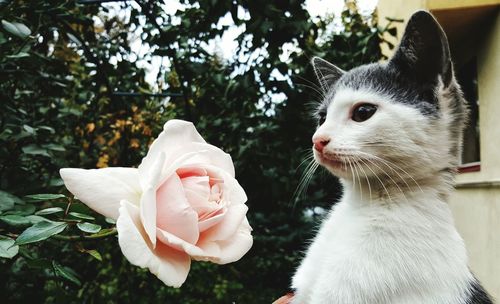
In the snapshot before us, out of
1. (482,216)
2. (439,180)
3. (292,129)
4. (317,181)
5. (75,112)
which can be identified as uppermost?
(75,112)

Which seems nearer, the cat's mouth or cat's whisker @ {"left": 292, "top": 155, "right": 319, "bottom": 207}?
the cat's mouth

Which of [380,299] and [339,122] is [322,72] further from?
[380,299]

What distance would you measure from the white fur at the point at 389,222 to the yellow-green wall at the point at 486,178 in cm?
132

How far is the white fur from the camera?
0.69m

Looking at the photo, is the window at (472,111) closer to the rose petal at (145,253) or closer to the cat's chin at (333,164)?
the cat's chin at (333,164)

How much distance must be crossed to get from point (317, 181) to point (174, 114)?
1181 mm

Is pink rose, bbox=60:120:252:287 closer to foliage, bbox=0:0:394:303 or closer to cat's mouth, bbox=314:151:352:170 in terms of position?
cat's mouth, bbox=314:151:352:170

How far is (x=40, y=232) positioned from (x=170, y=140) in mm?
187

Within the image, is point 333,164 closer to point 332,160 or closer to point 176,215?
point 332,160

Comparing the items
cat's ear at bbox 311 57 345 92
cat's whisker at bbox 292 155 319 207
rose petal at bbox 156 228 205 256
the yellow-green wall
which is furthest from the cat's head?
the yellow-green wall

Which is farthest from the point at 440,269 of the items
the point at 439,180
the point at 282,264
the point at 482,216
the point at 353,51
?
the point at 282,264

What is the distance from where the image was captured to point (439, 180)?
841 millimetres

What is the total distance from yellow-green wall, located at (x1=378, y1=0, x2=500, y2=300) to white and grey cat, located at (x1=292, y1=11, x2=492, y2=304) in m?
1.30

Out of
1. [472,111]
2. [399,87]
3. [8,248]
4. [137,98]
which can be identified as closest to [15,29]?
[8,248]
